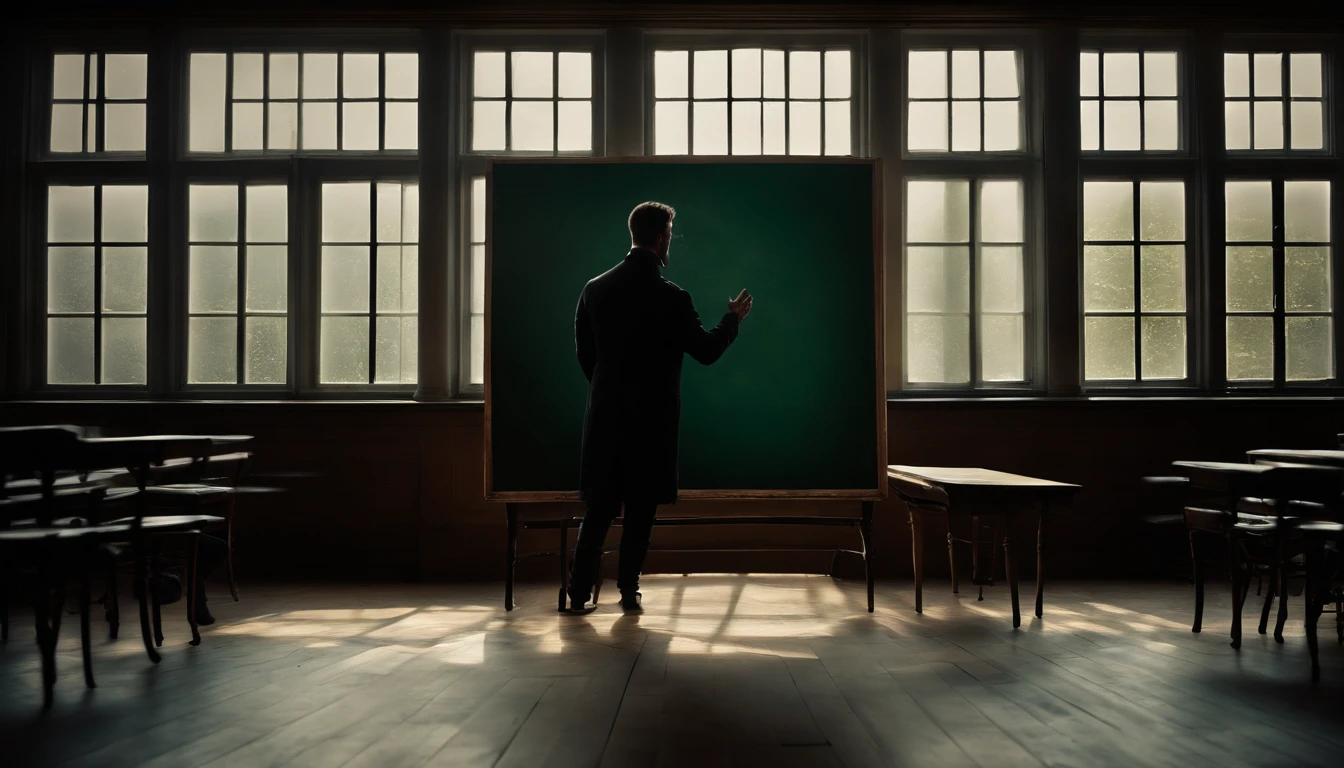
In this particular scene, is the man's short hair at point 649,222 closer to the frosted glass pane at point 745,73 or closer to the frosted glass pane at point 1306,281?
the frosted glass pane at point 745,73

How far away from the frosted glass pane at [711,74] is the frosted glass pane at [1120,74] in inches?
96.5

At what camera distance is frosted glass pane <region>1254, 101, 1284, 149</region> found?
6.16m

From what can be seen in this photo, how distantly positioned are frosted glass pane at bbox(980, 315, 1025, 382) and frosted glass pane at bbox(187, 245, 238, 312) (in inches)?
190

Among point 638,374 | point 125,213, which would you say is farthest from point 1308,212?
point 125,213

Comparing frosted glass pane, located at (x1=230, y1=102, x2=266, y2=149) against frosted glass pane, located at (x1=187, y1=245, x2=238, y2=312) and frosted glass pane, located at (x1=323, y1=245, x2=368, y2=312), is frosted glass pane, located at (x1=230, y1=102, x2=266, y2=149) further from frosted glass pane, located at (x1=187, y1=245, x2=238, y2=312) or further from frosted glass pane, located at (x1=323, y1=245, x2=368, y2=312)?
frosted glass pane, located at (x1=323, y1=245, x2=368, y2=312)

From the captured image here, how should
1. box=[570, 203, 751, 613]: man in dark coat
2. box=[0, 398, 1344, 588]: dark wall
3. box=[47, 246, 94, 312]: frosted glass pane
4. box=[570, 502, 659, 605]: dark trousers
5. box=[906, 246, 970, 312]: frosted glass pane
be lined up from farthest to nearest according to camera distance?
box=[47, 246, 94, 312]: frosted glass pane
box=[906, 246, 970, 312]: frosted glass pane
box=[0, 398, 1344, 588]: dark wall
box=[570, 502, 659, 605]: dark trousers
box=[570, 203, 751, 613]: man in dark coat

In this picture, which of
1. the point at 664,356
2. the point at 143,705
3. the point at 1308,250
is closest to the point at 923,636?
the point at 664,356

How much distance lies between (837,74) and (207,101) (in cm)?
406

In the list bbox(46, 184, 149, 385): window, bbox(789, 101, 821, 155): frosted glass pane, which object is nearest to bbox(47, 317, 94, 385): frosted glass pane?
bbox(46, 184, 149, 385): window

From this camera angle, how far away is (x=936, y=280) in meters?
6.04

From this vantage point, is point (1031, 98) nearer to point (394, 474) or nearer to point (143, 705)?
point (394, 474)

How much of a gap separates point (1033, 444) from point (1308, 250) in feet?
7.59

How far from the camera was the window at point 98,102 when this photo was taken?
613cm

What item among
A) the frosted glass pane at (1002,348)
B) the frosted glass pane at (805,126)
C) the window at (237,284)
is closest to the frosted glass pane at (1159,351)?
the frosted glass pane at (1002,348)
